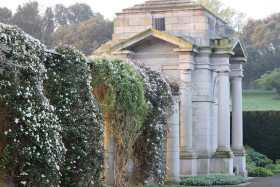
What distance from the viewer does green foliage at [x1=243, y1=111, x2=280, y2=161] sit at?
95.6 feet

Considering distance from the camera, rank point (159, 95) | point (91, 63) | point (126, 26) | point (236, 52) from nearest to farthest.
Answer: point (91, 63)
point (159, 95)
point (126, 26)
point (236, 52)

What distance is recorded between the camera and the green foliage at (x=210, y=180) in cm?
1845

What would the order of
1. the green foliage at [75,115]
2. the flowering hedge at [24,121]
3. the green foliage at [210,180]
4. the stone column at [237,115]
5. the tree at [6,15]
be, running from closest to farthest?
the flowering hedge at [24,121] → the green foliage at [75,115] → the green foliage at [210,180] → the stone column at [237,115] → the tree at [6,15]

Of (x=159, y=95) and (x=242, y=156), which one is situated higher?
(x=159, y=95)

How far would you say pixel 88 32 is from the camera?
4622 centimetres

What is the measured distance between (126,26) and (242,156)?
698cm

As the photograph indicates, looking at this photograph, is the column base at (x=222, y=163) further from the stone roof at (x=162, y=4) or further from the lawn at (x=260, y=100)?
Result: the lawn at (x=260, y=100)

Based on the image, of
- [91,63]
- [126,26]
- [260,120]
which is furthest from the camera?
[260,120]

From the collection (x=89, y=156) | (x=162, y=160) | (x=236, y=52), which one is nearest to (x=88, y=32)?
(x=236, y=52)

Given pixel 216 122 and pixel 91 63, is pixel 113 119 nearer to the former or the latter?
pixel 91 63

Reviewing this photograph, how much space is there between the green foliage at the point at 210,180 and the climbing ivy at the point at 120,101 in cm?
538

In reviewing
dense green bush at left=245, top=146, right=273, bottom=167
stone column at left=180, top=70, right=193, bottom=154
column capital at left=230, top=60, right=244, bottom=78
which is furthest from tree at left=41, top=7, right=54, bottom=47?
stone column at left=180, top=70, right=193, bottom=154

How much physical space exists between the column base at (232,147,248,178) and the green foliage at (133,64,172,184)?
8662 mm

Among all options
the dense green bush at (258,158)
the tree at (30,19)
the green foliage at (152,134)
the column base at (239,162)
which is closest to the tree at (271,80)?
the tree at (30,19)
